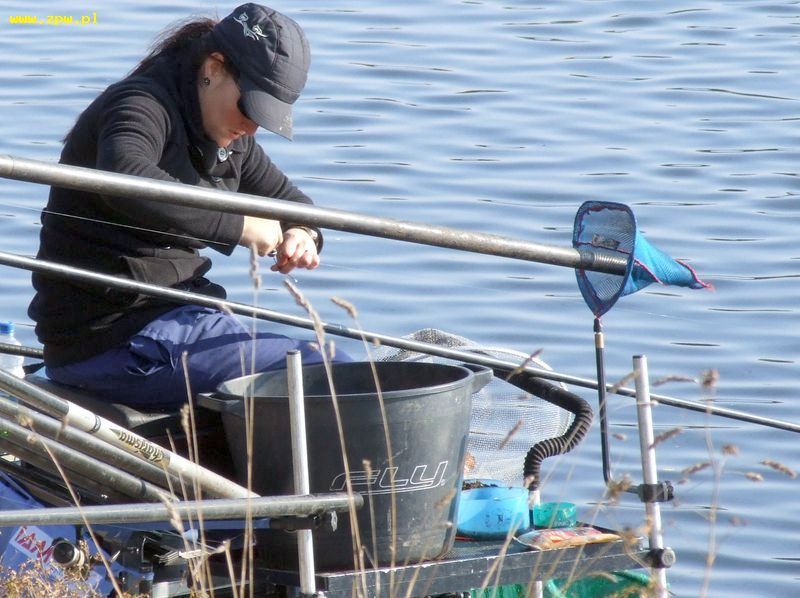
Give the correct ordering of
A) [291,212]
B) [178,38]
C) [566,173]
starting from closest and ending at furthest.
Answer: [291,212]
[178,38]
[566,173]

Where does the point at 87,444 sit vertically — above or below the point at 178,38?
below

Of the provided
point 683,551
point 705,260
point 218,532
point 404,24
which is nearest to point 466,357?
point 218,532

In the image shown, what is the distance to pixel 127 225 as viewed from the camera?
3.65 m

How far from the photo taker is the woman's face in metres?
3.80

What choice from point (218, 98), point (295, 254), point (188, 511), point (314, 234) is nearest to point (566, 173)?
point (314, 234)

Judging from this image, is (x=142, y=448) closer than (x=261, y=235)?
Yes

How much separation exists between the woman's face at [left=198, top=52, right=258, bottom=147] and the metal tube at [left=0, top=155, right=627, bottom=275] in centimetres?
109

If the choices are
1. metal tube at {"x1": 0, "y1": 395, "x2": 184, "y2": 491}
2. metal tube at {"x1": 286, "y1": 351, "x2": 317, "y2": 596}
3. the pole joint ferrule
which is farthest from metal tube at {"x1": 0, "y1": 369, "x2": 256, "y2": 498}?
the pole joint ferrule

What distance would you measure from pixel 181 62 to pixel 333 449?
128 cm

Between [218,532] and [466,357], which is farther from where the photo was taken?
[466,357]

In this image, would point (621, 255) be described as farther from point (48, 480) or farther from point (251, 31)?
point (48, 480)

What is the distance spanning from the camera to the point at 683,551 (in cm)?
614

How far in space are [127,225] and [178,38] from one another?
24.3 inches

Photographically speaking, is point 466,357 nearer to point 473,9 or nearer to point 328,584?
point 328,584
